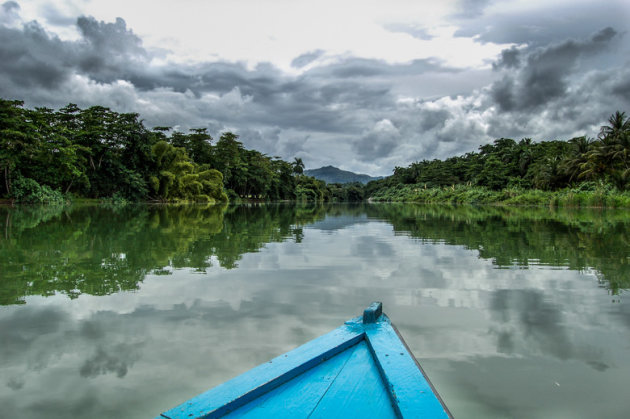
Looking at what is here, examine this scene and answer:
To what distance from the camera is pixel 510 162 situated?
5356 cm

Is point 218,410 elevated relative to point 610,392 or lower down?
elevated

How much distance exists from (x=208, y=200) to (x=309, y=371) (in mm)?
45846

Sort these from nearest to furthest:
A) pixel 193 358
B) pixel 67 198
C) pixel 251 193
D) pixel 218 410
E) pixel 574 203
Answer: pixel 218 410 < pixel 193 358 < pixel 574 203 < pixel 67 198 < pixel 251 193

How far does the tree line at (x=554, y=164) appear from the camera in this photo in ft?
115

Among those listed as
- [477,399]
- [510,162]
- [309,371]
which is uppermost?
[510,162]

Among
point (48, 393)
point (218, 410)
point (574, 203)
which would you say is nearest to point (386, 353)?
point (218, 410)

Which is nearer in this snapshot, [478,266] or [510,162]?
[478,266]

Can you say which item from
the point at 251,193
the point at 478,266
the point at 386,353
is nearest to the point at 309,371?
the point at 386,353

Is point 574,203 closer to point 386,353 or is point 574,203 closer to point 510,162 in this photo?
point 510,162

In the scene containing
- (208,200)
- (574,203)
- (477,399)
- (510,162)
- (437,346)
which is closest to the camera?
(477,399)

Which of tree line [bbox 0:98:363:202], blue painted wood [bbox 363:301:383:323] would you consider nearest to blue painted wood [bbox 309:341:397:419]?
blue painted wood [bbox 363:301:383:323]

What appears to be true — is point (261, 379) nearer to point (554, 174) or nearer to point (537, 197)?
point (537, 197)

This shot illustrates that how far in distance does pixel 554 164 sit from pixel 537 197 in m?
5.42

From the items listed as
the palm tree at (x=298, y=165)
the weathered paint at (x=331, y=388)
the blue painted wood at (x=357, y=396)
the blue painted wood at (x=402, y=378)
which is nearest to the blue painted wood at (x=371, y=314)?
the blue painted wood at (x=402, y=378)
